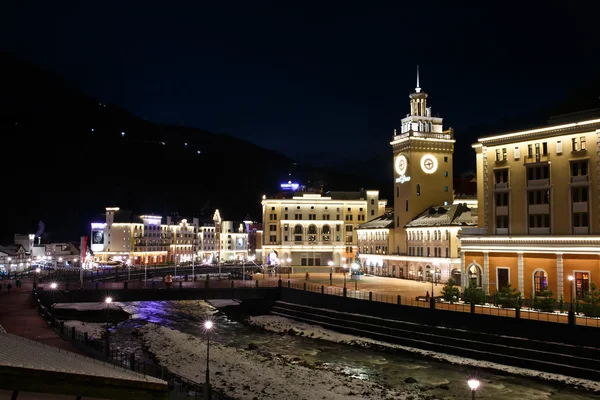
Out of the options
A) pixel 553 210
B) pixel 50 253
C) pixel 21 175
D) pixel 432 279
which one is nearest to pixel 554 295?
pixel 553 210

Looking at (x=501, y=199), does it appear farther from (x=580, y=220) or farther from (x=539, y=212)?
(x=580, y=220)

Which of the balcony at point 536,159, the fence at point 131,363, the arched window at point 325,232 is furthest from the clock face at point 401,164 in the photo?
the fence at point 131,363

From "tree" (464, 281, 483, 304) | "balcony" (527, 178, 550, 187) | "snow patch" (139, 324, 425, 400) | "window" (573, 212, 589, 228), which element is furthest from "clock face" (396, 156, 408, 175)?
"snow patch" (139, 324, 425, 400)

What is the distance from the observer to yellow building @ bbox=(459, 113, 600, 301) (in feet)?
157

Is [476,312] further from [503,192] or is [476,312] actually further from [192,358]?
[192,358]

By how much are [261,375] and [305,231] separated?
6991cm

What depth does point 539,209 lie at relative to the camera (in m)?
51.6

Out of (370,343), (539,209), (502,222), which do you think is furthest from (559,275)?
(370,343)

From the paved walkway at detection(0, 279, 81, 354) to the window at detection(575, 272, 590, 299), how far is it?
40.1 meters

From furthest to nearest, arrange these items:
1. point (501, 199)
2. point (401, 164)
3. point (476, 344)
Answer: point (401, 164) < point (501, 199) < point (476, 344)

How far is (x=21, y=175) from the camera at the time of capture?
17300 cm

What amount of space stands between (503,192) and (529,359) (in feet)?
67.1

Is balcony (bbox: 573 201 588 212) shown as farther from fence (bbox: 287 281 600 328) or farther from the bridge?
the bridge

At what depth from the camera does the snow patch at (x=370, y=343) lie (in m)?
35.7
